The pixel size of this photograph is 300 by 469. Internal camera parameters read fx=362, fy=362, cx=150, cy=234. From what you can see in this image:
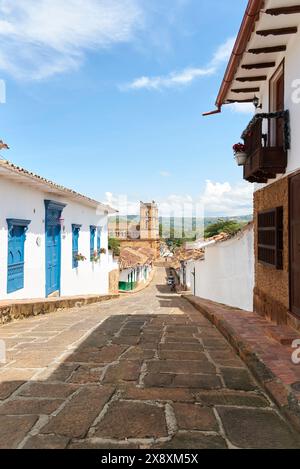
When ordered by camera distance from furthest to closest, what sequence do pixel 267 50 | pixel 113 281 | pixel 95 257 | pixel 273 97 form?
pixel 113 281 → pixel 95 257 → pixel 273 97 → pixel 267 50

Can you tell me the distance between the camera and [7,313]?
6680 millimetres

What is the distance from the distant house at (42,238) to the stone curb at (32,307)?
0.94 metres

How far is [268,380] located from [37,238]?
8181 mm

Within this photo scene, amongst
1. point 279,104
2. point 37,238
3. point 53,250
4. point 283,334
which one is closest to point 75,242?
point 53,250

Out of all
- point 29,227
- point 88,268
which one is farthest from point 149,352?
point 88,268

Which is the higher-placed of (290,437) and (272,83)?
(272,83)

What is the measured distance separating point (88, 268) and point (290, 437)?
1400cm

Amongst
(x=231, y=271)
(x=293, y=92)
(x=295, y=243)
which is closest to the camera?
(x=295, y=243)

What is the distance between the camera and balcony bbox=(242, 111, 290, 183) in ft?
17.0

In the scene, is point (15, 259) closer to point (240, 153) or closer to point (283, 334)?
point (240, 153)

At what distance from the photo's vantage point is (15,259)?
29.1ft

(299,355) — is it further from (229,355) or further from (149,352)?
(149,352)

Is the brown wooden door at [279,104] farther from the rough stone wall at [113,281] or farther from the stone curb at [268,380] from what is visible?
the rough stone wall at [113,281]

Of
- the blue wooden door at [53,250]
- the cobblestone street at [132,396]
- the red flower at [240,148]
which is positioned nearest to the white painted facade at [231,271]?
the red flower at [240,148]
